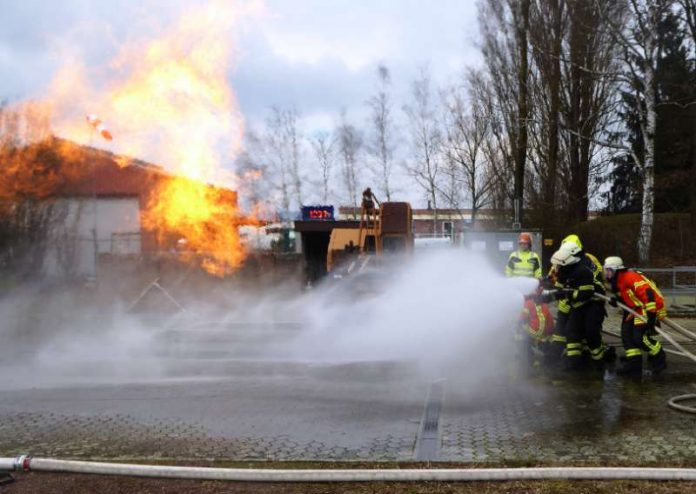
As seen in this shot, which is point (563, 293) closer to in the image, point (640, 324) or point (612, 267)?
point (612, 267)

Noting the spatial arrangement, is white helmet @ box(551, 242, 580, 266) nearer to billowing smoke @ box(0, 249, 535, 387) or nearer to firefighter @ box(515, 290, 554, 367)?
firefighter @ box(515, 290, 554, 367)

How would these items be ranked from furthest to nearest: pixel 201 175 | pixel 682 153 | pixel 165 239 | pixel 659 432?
pixel 682 153 → pixel 165 239 → pixel 201 175 → pixel 659 432

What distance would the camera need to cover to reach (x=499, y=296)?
9.66m

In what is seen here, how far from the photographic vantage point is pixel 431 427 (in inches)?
233

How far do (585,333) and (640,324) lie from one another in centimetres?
77

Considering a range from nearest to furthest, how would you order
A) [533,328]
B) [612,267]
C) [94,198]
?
[612,267]
[533,328]
[94,198]

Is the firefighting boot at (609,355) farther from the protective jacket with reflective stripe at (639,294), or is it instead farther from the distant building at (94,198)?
the distant building at (94,198)

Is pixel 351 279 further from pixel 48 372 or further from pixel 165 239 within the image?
pixel 165 239

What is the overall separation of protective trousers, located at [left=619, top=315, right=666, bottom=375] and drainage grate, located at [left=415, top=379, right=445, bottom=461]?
250 centimetres

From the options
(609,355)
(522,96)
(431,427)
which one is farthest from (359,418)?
(522,96)

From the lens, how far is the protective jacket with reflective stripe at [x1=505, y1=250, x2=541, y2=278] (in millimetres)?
9375

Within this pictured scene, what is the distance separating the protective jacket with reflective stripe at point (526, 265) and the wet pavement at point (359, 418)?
176 centimetres

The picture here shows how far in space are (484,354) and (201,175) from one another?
854 centimetres

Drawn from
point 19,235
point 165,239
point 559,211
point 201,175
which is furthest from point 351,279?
point 559,211
